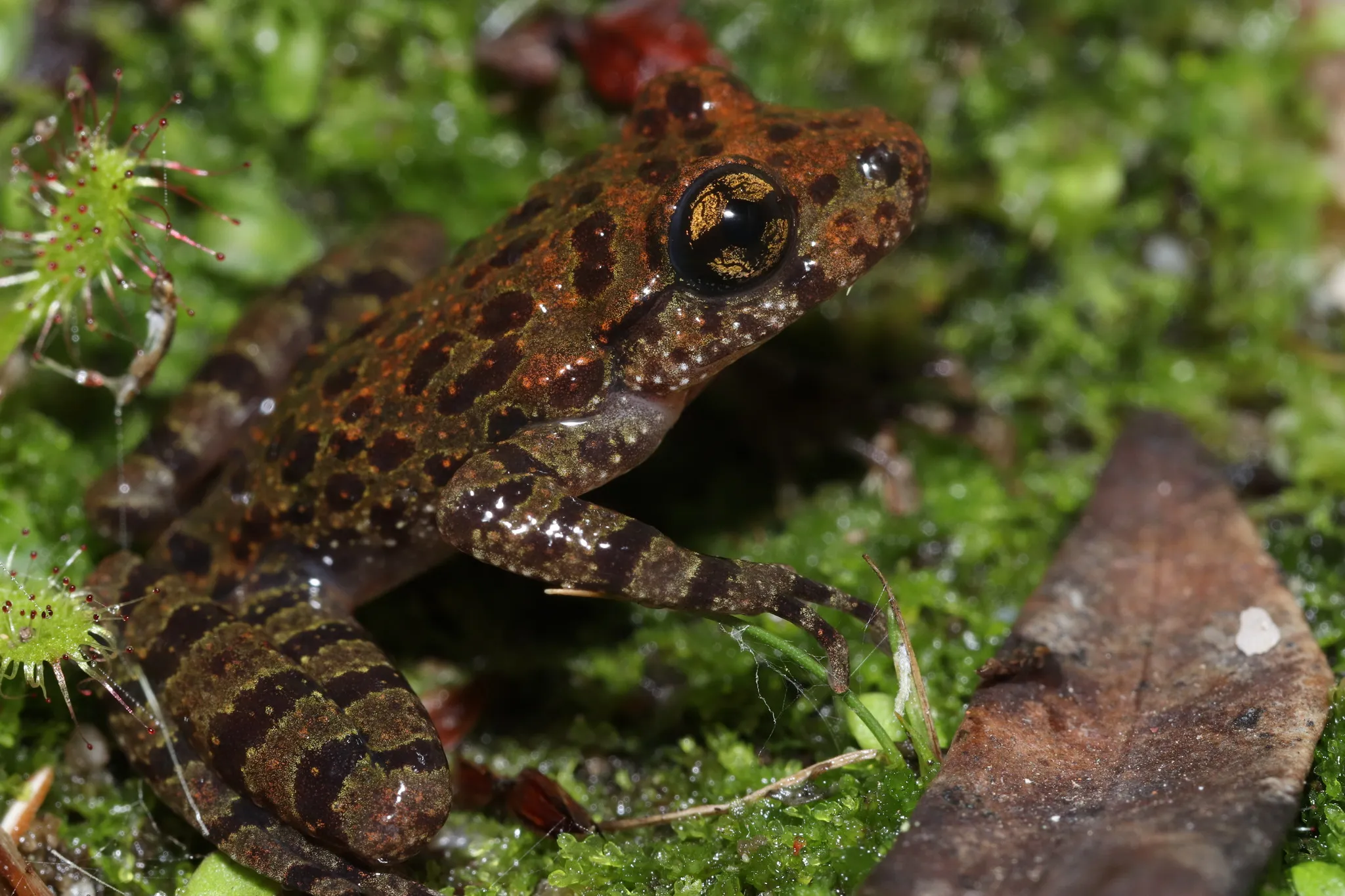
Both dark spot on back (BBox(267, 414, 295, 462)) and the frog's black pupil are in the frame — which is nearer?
the frog's black pupil

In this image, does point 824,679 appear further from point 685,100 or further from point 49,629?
point 49,629

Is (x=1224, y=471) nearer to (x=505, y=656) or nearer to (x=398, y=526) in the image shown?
(x=505, y=656)

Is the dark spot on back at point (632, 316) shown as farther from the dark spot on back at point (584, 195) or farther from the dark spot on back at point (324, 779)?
the dark spot on back at point (324, 779)

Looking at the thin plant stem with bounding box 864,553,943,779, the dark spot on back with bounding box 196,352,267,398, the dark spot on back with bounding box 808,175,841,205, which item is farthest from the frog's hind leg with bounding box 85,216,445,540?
the thin plant stem with bounding box 864,553,943,779

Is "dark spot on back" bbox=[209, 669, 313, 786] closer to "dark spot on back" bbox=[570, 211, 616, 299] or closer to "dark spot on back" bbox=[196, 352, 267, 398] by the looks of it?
"dark spot on back" bbox=[196, 352, 267, 398]

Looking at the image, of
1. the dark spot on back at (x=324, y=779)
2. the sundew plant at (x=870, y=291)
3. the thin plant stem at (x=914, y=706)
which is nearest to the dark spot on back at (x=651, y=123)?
the sundew plant at (x=870, y=291)

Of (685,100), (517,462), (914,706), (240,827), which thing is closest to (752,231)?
(685,100)
